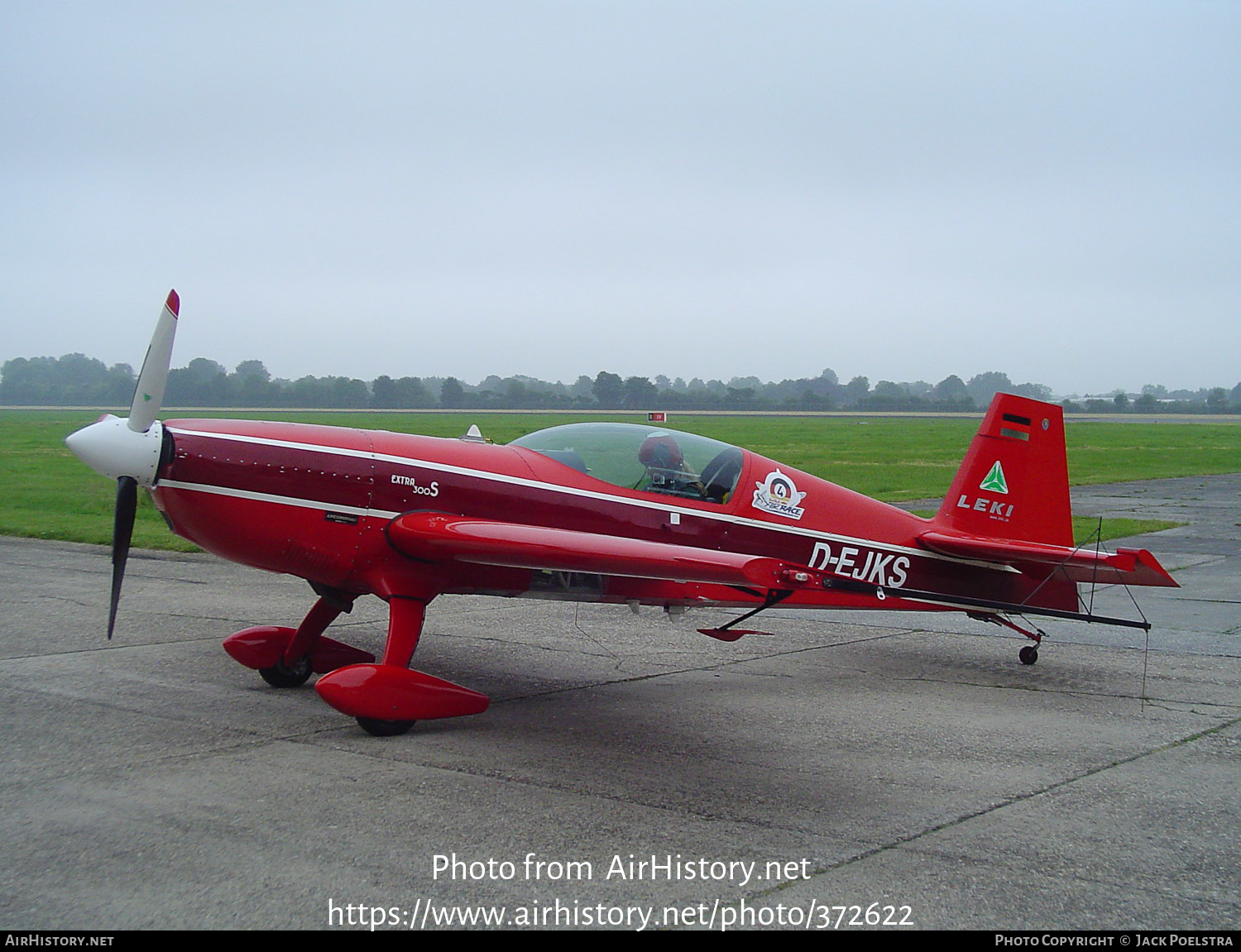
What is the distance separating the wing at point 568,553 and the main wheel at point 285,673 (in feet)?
4.75

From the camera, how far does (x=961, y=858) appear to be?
4309 millimetres

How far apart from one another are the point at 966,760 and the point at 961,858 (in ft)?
5.13

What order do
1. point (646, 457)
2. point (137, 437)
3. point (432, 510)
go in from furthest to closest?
1. point (646, 457)
2. point (432, 510)
3. point (137, 437)

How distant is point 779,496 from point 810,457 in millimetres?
31535

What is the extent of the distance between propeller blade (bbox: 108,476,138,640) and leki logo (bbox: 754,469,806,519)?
13.9 feet

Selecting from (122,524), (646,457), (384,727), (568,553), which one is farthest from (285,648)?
(646,457)

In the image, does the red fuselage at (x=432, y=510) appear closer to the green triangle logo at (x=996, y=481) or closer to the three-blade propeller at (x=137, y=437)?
the three-blade propeller at (x=137, y=437)

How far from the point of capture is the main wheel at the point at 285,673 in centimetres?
716

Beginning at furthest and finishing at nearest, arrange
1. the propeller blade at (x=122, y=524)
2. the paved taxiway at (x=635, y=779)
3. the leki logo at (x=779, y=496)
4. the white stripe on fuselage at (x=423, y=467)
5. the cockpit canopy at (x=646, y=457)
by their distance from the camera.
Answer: the leki logo at (x=779, y=496)
the cockpit canopy at (x=646, y=457)
the white stripe on fuselage at (x=423, y=467)
the propeller blade at (x=122, y=524)
the paved taxiway at (x=635, y=779)

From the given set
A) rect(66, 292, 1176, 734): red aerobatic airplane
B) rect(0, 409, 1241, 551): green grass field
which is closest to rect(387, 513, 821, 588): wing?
rect(66, 292, 1176, 734): red aerobatic airplane

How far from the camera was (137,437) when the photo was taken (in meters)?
6.08

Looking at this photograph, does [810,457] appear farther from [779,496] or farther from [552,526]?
[552,526]

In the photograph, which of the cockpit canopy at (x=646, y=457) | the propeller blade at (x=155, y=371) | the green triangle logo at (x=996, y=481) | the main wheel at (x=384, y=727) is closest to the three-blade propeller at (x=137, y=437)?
the propeller blade at (x=155, y=371)
